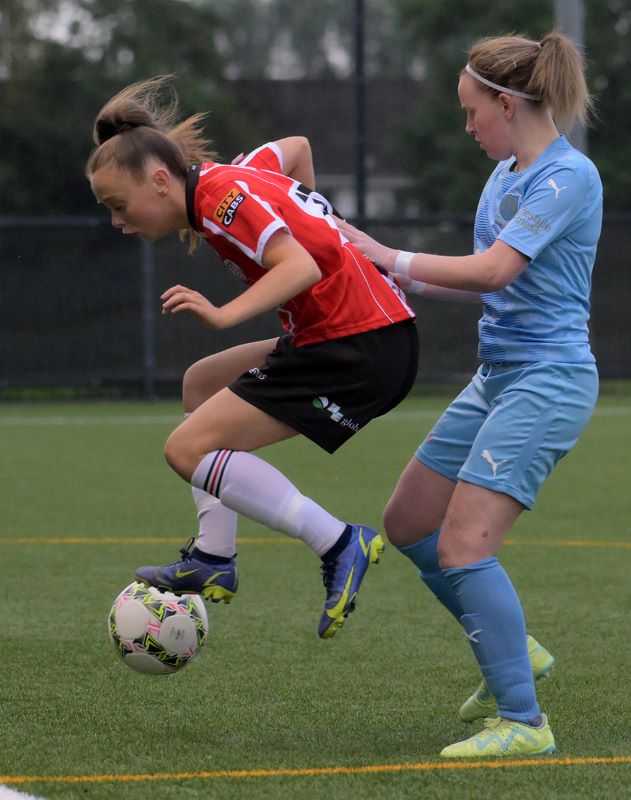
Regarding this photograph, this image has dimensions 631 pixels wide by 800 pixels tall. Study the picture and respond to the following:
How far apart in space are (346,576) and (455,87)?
27800 millimetres

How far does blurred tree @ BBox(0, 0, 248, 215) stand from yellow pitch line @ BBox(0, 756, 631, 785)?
25.4 m

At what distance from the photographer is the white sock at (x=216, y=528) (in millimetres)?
4535

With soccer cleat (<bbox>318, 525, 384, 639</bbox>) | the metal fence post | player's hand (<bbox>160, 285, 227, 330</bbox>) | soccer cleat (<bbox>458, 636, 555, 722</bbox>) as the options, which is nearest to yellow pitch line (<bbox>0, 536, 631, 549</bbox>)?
soccer cleat (<bbox>458, 636, 555, 722</bbox>)

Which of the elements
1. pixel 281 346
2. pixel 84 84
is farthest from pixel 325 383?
pixel 84 84

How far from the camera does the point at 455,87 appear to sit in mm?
30953

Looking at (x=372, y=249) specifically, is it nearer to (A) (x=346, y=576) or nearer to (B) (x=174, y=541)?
(A) (x=346, y=576)

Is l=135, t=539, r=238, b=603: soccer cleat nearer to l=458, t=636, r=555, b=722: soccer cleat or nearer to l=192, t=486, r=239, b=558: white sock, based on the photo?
l=192, t=486, r=239, b=558: white sock

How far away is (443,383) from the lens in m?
17.8

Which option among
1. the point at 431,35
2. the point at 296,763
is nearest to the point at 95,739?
the point at 296,763

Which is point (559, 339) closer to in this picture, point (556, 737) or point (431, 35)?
point (556, 737)

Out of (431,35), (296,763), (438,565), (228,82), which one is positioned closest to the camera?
(296,763)

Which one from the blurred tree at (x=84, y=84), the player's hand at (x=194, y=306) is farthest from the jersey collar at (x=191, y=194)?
the blurred tree at (x=84, y=84)

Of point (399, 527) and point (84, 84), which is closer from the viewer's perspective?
point (399, 527)

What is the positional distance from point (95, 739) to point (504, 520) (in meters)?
1.36
